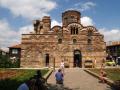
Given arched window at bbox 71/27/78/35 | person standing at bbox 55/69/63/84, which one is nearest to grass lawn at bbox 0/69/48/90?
person standing at bbox 55/69/63/84

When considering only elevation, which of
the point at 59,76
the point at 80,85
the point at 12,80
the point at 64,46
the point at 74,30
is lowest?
the point at 80,85

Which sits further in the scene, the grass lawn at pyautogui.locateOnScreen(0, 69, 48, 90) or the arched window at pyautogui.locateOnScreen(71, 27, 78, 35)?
the arched window at pyautogui.locateOnScreen(71, 27, 78, 35)

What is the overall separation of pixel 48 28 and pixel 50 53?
5.58 m

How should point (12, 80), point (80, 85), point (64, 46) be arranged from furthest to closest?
point (64, 46) < point (80, 85) < point (12, 80)

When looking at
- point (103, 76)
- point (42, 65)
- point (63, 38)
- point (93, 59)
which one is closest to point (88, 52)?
point (93, 59)

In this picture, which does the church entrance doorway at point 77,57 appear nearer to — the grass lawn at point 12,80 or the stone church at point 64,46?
the stone church at point 64,46

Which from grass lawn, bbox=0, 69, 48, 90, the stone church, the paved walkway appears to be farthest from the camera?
the stone church

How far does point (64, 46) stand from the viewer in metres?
54.0

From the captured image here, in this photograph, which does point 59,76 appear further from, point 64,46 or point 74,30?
point 74,30

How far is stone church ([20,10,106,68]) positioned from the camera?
176 feet

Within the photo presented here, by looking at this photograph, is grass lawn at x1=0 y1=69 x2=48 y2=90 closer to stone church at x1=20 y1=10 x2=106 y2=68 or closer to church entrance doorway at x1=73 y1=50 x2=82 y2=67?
stone church at x1=20 y1=10 x2=106 y2=68

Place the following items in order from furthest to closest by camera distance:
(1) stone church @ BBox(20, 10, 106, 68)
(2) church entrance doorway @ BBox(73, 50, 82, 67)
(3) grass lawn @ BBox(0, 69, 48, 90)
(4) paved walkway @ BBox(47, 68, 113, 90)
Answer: (2) church entrance doorway @ BBox(73, 50, 82, 67) → (1) stone church @ BBox(20, 10, 106, 68) → (4) paved walkway @ BBox(47, 68, 113, 90) → (3) grass lawn @ BBox(0, 69, 48, 90)

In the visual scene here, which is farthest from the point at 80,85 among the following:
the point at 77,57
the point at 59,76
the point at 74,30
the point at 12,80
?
the point at 74,30

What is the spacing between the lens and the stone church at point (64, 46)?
5362cm
